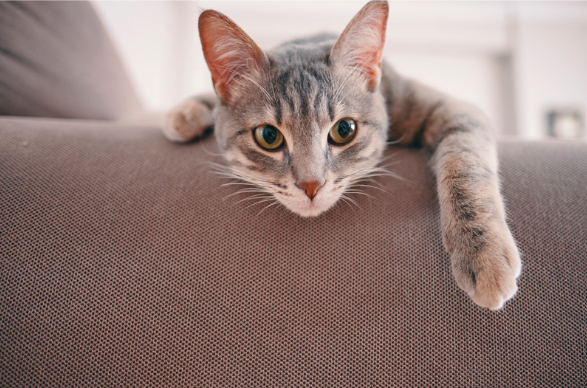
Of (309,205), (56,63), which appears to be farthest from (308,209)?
(56,63)

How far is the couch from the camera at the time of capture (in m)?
0.50

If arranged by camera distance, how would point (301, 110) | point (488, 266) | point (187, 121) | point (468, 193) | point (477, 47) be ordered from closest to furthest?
point (488, 266) → point (468, 193) → point (301, 110) → point (187, 121) → point (477, 47)

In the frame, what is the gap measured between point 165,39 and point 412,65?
243 centimetres

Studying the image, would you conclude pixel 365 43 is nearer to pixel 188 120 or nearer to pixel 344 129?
pixel 344 129

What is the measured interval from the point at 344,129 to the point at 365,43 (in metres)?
0.23

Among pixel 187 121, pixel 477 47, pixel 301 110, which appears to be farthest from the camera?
pixel 477 47

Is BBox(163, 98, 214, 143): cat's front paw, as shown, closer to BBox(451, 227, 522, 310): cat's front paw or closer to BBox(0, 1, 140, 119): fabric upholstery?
BBox(0, 1, 140, 119): fabric upholstery

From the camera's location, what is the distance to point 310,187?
635mm

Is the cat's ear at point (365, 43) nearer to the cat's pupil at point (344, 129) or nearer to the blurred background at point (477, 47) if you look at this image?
the cat's pupil at point (344, 129)

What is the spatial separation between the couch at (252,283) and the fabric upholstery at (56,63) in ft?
1.10

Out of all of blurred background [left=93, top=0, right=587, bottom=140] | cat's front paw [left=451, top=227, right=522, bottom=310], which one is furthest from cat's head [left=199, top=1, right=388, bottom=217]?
blurred background [left=93, top=0, right=587, bottom=140]

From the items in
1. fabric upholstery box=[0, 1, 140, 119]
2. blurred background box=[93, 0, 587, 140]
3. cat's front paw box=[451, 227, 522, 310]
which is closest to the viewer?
cat's front paw box=[451, 227, 522, 310]

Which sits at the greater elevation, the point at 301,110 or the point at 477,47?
the point at 301,110

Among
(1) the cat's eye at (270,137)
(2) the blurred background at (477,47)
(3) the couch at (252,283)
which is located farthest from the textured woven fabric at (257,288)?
(2) the blurred background at (477,47)
